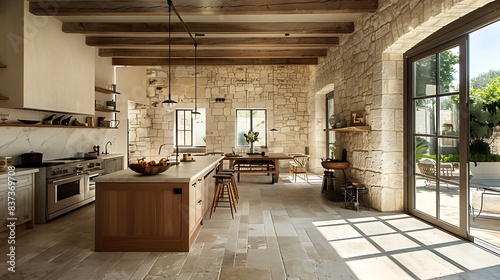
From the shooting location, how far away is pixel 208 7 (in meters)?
4.79

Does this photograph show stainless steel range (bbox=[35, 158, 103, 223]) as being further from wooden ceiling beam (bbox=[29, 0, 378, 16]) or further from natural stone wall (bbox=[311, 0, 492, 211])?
natural stone wall (bbox=[311, 0, 492, 211])

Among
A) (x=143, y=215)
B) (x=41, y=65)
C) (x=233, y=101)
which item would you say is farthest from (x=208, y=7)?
(x=233, y=101)

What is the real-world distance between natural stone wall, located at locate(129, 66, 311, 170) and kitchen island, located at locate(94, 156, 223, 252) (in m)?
7.15

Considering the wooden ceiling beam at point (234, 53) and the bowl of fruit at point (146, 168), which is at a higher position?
the wooden ceiling beam at point (234, 53)

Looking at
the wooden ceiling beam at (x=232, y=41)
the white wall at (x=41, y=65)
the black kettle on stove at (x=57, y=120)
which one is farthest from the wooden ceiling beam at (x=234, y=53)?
the black kettle on stove at (x=57, y=120)

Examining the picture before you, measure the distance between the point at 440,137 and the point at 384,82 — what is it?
1.26 m

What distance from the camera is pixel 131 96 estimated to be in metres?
9.33

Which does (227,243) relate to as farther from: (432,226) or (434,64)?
(434,64)

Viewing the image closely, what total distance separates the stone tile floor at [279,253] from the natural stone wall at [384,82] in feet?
2.16

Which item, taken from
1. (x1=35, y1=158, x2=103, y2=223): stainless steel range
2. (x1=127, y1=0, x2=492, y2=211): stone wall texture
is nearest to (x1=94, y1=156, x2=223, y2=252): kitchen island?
(x1=35, y1=158, x2=103, y2=223): stainless steel range

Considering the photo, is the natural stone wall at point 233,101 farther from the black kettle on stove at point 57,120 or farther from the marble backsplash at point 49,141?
the black kettle on stove at point 57,120

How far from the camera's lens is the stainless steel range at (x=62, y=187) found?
4.38 metres

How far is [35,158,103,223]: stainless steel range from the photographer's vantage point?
438 centimetres

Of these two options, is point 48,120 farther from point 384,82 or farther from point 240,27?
point 384,82
